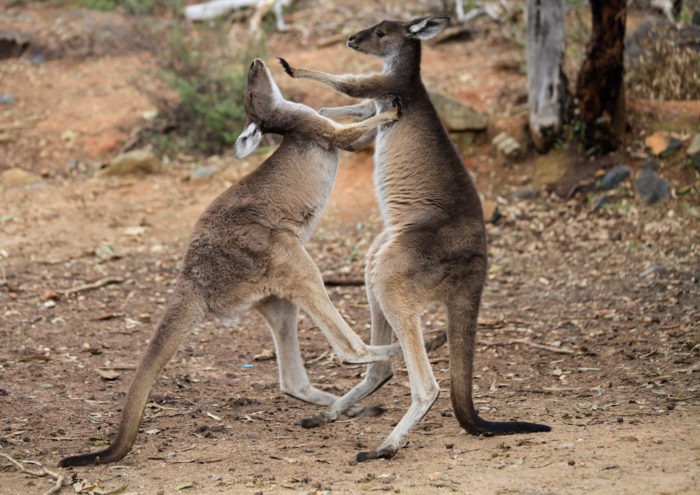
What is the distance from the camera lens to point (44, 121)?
1417 centimetres

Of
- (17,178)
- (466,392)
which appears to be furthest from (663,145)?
(17,178)

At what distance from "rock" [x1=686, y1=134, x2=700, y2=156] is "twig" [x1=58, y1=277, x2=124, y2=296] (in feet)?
20.4

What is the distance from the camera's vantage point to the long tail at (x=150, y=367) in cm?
455

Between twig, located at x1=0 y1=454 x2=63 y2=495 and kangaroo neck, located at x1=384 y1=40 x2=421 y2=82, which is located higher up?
kangaroo neck, located at x1=384 y1=40 x2=421 y2=82

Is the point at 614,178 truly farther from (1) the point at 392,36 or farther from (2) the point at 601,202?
(1) the point at 392,36

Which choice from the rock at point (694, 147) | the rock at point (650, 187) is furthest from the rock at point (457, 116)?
the rock at point (694, 147)

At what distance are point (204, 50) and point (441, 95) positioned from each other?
4.29 meters

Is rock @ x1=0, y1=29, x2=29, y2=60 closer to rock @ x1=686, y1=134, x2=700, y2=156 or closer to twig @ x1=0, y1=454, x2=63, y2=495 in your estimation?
rock @ x1=686, y1=134, x2=700, y2=156

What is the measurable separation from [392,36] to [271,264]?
2.17 metres

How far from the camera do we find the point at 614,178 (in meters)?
9.73

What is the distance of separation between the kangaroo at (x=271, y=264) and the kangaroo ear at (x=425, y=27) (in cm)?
76

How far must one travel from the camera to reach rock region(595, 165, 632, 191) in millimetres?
9727

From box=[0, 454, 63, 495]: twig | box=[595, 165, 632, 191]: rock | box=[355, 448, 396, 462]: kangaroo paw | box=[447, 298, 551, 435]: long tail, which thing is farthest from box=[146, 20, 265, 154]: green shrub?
box=[355, 448, 396, 462]: kangaroo paw

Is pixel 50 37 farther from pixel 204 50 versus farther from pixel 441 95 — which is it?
pixel 441 95
